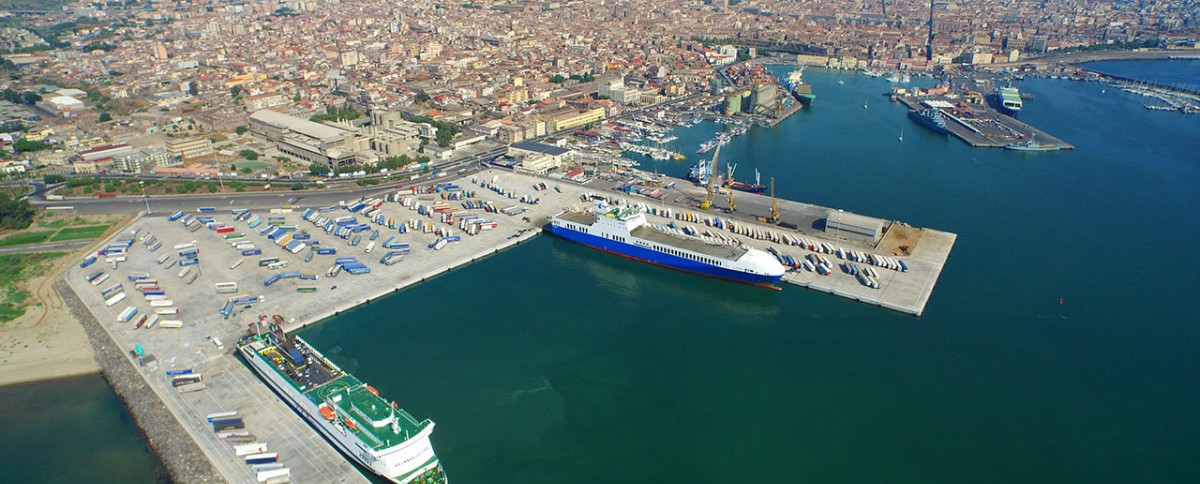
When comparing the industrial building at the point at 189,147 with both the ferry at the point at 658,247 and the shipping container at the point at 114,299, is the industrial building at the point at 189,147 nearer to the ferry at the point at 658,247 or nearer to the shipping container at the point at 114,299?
the shipping container at the point at 114,299

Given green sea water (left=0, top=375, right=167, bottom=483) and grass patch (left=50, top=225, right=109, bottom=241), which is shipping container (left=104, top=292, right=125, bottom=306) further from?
grass patch (left=50, top=225, right=109, bottom=241)

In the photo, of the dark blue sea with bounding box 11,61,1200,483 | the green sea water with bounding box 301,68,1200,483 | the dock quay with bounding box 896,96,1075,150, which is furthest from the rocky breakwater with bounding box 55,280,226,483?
the dock quay with bounding box 896,96,1075,150

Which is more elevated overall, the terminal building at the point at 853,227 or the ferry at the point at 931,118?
the ferry at the point at 931,118

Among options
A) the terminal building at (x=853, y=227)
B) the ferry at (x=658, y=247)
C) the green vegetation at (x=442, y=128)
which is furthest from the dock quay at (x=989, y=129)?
the green vegetation at (x=442, y=128)

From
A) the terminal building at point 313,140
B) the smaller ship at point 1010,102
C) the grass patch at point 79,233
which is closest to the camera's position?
the grass patch at point 79,233

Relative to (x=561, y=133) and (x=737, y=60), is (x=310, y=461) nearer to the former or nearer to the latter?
(x=561, y=133)

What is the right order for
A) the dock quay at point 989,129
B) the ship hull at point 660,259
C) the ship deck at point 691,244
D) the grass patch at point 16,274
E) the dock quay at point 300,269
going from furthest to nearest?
the dock quay at point 989,129 → the ship deck at point 691,244 → the ship hull at point 660,259 → the grass patch at point 16,274 → the dock quay at point 300,269
